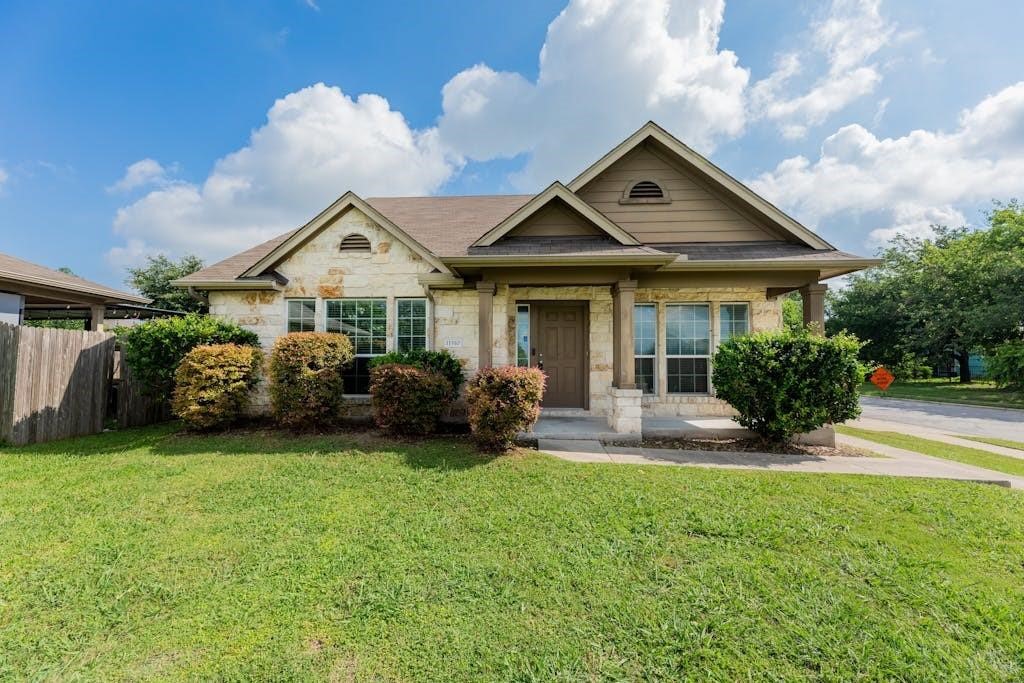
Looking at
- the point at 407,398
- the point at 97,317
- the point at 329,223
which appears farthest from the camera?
the point at 97,317

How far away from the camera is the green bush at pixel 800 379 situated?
21.3 feet

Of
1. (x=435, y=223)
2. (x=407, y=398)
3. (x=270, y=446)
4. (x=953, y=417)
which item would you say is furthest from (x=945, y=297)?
(x=270, y=446)

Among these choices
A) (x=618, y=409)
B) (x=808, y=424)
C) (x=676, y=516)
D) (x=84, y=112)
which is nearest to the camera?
(x=676, y=516)

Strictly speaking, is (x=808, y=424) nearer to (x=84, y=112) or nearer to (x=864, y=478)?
(x=864, y=478)

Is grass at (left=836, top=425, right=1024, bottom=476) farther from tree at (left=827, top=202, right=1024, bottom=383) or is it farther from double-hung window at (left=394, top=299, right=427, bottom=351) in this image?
tree at (left=827, top=202, right=1024, bottom=383)

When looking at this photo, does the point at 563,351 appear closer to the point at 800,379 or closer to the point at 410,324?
the point at 410,324

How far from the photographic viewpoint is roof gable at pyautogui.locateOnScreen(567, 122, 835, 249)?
A: 8.59 metres

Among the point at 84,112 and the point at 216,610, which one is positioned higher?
the point at 84,112

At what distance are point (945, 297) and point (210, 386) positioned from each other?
37.0 m

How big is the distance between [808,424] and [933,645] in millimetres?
4558

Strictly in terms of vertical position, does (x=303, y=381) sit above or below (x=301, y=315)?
below

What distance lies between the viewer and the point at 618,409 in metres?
7.19

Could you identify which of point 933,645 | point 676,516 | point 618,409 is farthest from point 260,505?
point 933,645

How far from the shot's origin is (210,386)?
7266mm
